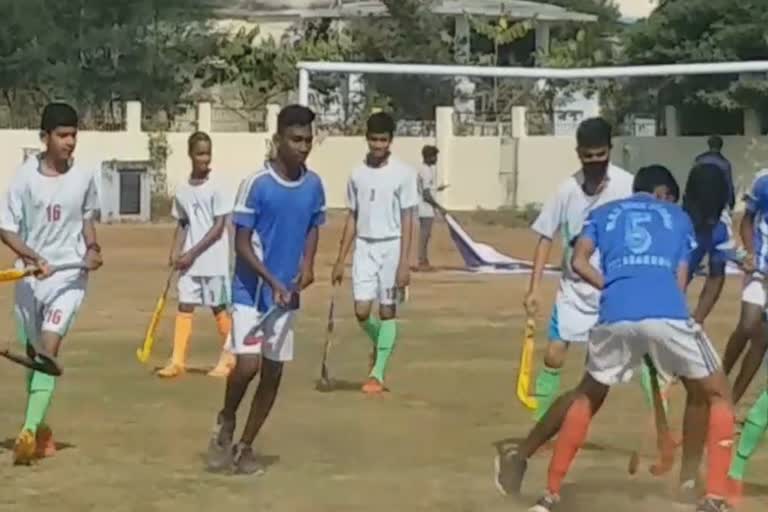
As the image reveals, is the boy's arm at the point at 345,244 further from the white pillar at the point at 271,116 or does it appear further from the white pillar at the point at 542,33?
the white pillar at the point at 542,33

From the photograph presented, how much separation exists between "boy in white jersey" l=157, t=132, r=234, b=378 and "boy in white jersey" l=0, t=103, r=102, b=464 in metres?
3.43

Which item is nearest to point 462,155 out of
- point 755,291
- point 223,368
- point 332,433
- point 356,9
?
point 356,9

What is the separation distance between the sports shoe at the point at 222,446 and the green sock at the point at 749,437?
2.73m

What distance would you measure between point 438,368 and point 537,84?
950 inches

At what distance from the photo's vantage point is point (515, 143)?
36281mm

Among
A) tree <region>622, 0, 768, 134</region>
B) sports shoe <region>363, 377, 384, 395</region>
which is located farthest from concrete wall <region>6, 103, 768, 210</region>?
sports shoe <region>363, 377, 384, 395</region>

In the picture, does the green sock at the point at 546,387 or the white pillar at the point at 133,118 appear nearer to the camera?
the green sock at the point at 546,387

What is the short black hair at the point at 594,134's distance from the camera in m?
9.59

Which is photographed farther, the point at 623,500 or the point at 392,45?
the point at 392,45

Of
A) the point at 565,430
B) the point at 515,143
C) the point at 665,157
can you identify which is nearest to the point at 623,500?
the point at 565,430

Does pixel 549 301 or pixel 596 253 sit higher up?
pixel 596 253

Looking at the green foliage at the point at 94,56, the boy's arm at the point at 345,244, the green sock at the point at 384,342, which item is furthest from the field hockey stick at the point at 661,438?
the green foliage at the point at 94,56

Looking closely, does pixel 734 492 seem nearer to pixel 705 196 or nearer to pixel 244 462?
pixel 705 196

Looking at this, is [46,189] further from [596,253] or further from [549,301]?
[549,301]
